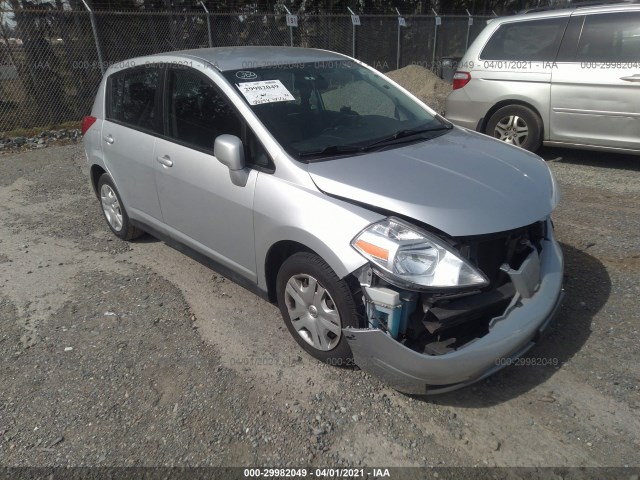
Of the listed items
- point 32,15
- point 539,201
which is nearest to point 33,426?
point 539,201

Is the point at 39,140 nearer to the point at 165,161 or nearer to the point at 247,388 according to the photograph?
the point at 165,161

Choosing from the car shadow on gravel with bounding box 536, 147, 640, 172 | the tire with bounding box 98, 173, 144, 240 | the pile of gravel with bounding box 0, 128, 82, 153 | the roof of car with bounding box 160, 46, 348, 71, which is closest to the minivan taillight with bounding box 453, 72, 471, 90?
the car shadow on gravel with bounding box 536, 147, 640, 172

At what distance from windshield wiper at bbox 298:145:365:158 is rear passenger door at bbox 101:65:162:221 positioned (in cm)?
147

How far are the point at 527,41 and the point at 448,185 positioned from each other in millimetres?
4848

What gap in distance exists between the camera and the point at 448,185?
8.64 feet

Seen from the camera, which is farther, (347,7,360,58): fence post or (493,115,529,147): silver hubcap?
(347,7,360,58): fence post

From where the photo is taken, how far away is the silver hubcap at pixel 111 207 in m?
4.67

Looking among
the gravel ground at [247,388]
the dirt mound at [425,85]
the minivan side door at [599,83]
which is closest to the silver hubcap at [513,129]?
the minivan side door at [599,83]

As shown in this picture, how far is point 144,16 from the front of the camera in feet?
35.2

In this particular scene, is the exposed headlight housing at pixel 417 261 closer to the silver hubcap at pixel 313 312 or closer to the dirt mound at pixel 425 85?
the silver hubcap at pixel 313 312

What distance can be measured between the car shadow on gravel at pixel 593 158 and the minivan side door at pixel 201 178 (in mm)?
5252

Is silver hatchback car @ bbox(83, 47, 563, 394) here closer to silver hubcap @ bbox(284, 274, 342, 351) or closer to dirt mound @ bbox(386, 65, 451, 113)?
silver hubcap @ bbox(284, 274, 342, 351)

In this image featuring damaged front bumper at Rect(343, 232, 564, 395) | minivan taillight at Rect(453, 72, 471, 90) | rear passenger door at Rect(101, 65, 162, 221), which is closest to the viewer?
damaged front bumper at Rect(343, 232, 564, 395)

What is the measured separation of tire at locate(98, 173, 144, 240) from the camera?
180 inches
